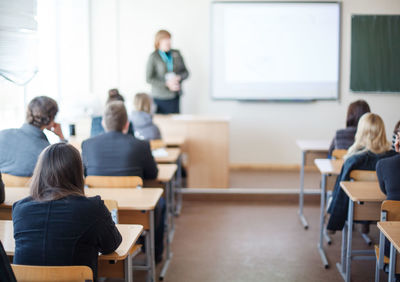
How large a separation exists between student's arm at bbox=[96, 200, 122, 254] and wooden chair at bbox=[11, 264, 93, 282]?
0.19 metres

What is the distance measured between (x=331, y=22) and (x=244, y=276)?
4.52m

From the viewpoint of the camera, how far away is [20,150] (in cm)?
329

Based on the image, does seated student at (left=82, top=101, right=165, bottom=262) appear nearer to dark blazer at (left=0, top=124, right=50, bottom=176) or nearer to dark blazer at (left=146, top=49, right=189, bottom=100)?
dark blazer at (left=0, top=124, right=50, bottom=176)

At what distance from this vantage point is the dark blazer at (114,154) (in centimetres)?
344

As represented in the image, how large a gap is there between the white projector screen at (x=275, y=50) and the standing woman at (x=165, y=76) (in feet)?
2.71

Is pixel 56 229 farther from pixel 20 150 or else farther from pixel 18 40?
pixel 18 40

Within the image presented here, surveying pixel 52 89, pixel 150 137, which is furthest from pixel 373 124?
pixel 52 89

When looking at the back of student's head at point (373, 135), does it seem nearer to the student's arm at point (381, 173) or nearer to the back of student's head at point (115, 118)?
the student's arm at point (381, 173)

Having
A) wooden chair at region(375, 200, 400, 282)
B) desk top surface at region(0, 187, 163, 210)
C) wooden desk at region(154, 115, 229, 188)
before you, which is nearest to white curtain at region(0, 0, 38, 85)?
desk top surface at region(0, 187, 163, 210)

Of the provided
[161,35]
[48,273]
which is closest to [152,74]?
[161,35]

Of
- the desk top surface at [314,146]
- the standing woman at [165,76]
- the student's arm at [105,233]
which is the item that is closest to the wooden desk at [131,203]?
the student's arm at [105,233]

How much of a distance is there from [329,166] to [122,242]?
7.65 feet

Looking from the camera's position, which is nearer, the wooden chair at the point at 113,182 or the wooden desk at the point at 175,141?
the wooden chair at the point at 113,182

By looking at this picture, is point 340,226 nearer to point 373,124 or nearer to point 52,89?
point 373,124
